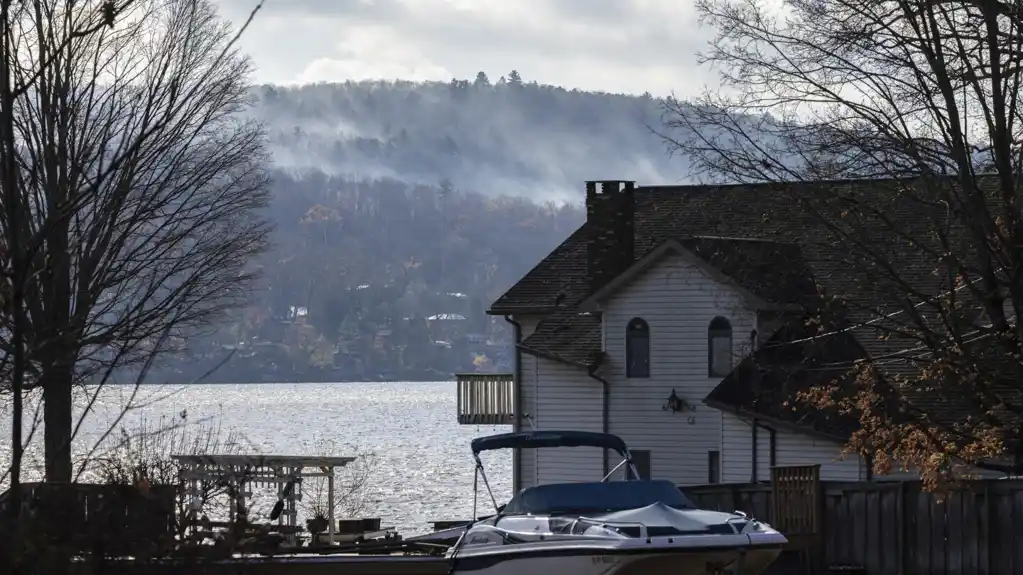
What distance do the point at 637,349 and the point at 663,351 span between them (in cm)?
87

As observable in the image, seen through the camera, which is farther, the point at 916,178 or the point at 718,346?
the point at 718,346

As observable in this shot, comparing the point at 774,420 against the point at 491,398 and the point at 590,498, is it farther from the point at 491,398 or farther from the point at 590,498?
the point at 590,498

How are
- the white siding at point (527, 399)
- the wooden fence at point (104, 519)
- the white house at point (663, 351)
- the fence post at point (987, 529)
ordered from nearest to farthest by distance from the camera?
the wooden fence at point (104, 519), the fence post at point (987, 529), the white house at point (663, 351), the white siding at point (527, 399)

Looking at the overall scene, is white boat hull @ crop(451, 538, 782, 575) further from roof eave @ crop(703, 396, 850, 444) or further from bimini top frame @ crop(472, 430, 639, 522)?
roof eave @ crop(703, 396, 850, 444)

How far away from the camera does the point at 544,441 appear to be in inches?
848

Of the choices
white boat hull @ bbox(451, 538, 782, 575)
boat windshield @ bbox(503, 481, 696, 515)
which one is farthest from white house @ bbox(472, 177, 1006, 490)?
white boat hull @ bbox(451, 538, 782, 575)

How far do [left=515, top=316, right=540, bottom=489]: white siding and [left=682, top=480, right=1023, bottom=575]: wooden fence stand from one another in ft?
60.2

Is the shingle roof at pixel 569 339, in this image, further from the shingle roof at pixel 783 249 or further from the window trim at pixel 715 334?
the window trim at pixel 715 334

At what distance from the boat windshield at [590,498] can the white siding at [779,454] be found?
15.3 metres

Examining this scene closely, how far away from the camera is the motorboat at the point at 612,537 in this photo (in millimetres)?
16969

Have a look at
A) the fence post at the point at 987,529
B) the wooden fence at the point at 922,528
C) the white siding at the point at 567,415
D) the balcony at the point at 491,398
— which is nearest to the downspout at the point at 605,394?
the white siding at the point at 567,415

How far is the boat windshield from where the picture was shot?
738 inches

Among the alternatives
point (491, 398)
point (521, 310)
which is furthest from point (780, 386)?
point (491, 398)

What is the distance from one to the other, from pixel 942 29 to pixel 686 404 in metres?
22.5
